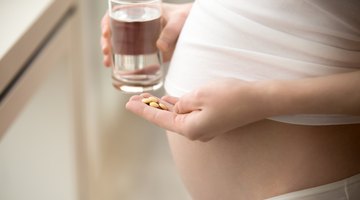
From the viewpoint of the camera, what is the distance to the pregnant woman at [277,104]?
2.12 ft

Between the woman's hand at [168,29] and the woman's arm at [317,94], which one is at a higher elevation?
the woman's arm at [317,94]

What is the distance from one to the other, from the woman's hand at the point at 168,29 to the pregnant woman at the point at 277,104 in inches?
5.1

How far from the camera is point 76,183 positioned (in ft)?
4.99

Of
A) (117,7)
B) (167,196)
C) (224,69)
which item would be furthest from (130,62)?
(167,196)

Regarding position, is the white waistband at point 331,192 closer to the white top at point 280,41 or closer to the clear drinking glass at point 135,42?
the white top at point 280,41

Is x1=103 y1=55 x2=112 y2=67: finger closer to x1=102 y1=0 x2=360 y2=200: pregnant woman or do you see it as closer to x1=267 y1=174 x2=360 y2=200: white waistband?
x1=102 y1=0 x2=360 y2=200: pregnant woman

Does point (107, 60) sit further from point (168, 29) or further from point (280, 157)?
point (280, 157)

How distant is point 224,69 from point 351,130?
176mm

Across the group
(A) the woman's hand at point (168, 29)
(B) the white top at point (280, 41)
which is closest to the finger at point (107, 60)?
(A) the woman's hand at point (168, 29)

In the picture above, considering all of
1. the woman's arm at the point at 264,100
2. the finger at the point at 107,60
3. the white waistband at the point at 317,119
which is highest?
the woman's arm at the point at 264,100

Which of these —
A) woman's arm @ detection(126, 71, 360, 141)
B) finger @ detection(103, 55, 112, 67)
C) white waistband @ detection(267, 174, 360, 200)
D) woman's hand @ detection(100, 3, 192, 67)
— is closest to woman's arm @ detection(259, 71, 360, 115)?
woman's arm @ detection(126, 71, 360, 141)

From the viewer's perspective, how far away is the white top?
69cm

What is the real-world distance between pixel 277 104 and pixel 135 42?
308 mm

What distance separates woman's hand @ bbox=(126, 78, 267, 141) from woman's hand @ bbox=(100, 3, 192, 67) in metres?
0.22
